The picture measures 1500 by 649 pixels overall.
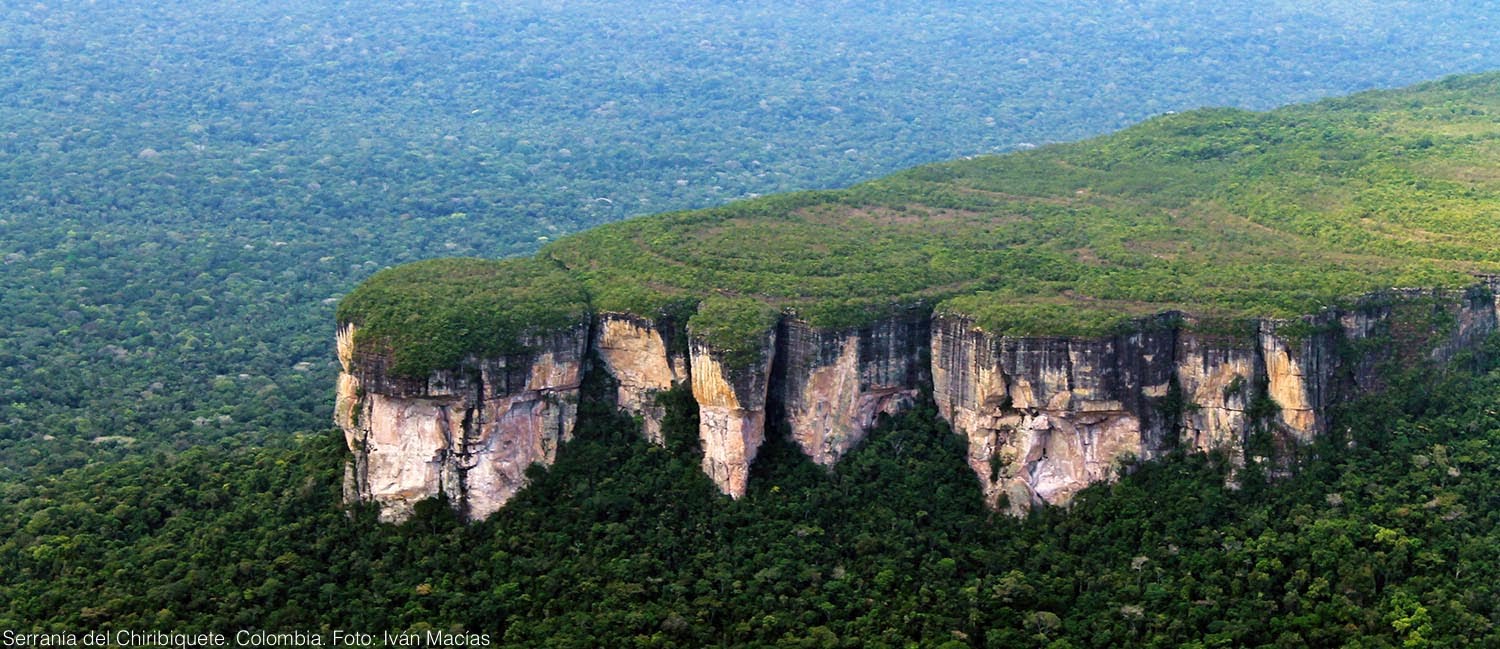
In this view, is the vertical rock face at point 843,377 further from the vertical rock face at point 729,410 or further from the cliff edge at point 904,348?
the vertical rock face at point 729,410

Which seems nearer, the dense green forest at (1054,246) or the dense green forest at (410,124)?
the dense green forest at (1054,246)

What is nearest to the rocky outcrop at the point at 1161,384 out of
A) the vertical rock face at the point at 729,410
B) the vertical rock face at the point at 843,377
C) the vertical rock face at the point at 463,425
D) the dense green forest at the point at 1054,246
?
the dense green forest at the point at 1054,246

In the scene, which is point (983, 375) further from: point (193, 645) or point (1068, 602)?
point (193, 645)

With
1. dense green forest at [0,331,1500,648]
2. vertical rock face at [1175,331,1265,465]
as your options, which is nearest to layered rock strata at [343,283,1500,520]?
vertical rock face at [1175,331,1265,465]

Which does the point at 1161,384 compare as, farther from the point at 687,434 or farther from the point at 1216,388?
the point at 687,434

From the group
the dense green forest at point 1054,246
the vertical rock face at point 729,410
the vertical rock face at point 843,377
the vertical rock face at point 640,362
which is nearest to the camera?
the vertical rock face at point 729,410
